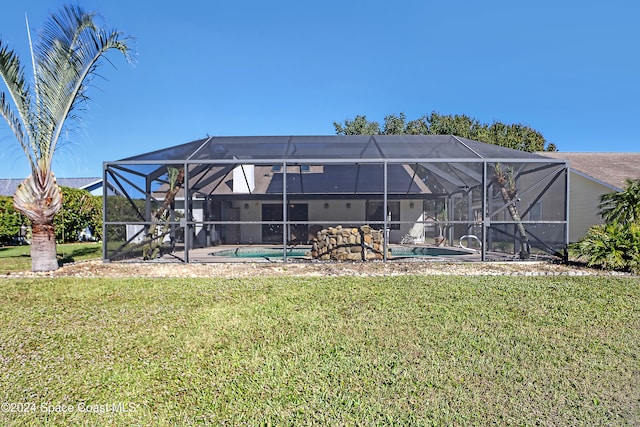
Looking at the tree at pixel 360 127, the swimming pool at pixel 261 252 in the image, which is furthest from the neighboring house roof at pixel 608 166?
the tree at pixel 360 127

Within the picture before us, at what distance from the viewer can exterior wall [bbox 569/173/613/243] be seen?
14.2 m

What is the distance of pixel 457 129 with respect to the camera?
26.8 m

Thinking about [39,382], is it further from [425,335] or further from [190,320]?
[425,335]

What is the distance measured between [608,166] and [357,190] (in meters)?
11.5

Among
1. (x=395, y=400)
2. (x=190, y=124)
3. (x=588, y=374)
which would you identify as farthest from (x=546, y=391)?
(x=190, y=124)

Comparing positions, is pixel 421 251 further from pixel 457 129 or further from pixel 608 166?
pixel 457 129

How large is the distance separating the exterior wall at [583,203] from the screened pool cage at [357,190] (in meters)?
5.21

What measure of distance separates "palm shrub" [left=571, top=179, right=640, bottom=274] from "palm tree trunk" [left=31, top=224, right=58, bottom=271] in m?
11.7

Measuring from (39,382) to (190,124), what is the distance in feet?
57.9

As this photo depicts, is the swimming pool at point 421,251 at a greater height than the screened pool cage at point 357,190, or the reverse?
the screened pool cage at point 357,190

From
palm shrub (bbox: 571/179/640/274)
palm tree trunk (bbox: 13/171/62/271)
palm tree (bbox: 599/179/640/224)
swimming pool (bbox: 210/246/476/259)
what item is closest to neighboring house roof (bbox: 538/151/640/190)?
palm tree (bbox: 599/179/640/224)

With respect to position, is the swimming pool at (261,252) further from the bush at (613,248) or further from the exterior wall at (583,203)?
the exterior wall at (583,203)

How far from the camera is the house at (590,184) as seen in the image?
46.2 feet

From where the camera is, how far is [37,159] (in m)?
7.68
